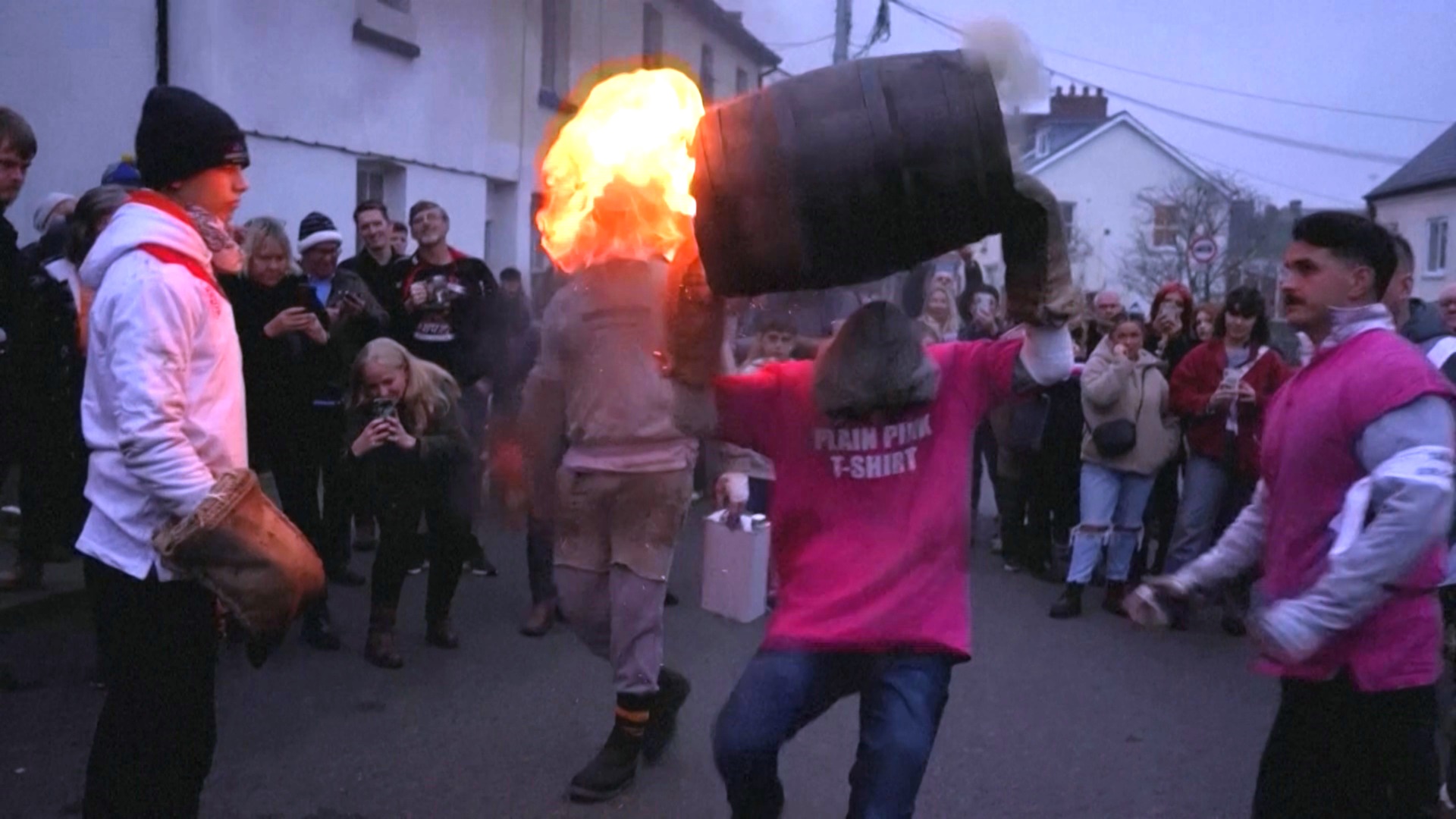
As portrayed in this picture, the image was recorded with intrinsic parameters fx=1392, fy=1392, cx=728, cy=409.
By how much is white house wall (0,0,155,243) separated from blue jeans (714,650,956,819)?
8.26m

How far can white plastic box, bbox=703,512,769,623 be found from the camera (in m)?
6.38

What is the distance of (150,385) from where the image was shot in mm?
3051

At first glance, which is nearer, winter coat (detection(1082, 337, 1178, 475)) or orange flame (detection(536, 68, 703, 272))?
orange flame (detection(536, 68, 703, 272))

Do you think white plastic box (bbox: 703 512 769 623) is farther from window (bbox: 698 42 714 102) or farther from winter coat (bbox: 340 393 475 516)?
window (bbox: 698 42 714 102)

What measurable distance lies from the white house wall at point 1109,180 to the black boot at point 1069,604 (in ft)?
128

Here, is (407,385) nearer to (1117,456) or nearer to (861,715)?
(861,715)

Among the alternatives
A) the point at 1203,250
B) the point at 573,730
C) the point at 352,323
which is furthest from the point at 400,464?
the point at 1203,250

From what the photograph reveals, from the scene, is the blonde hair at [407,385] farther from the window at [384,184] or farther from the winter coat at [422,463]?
the window at [384,184]

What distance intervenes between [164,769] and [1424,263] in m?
37.6

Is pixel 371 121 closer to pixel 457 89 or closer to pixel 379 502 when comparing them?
pixel 457 89

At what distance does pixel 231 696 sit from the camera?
226 inches

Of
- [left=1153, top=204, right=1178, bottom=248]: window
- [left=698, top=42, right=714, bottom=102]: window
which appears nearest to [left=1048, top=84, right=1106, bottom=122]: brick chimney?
[left=1153, top=204, right=1178, bottom=248]: window

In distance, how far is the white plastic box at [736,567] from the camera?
638cm

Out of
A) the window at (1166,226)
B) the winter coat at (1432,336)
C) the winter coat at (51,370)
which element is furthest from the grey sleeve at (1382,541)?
the window at (1166,226)
